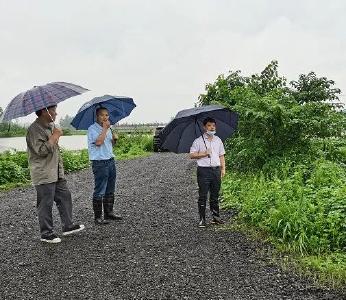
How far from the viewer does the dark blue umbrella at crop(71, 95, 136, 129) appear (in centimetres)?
698

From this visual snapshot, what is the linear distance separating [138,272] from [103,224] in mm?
2356

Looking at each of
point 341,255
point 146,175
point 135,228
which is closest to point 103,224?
point 135,228

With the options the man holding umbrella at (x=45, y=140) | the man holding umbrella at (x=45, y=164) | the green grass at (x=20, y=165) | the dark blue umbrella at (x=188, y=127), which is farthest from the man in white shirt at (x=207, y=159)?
the green grass at (x=20, y=165)

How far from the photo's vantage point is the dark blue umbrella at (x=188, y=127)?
21.8ft

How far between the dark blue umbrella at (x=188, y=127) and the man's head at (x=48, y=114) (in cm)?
158

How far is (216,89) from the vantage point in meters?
13.2

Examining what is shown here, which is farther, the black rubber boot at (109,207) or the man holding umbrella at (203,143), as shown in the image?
the black rubber boot at (109,207)

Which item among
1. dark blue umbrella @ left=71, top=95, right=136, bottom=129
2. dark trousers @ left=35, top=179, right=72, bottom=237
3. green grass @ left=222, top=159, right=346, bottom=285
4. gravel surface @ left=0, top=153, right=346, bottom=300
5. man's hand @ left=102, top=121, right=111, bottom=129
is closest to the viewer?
gravel surface @ left=0, top=153, right=346, bottom=300

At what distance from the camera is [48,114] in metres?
5.94

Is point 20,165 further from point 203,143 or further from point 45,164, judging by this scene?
point 203,143

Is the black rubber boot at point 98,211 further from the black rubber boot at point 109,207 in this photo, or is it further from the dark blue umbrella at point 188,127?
the dark blue umbrella at point 188,127

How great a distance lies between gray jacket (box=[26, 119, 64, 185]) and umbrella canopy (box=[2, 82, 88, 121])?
350mm

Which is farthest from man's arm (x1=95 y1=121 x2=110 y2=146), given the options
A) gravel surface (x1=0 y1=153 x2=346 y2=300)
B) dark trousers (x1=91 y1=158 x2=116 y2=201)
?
gravel surface (x1=0 y1=153 x2=346 y2=300)

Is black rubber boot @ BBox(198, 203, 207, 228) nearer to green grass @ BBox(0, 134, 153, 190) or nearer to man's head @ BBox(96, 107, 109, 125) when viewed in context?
man's head @ BBox(96, 107, 109, 125)
